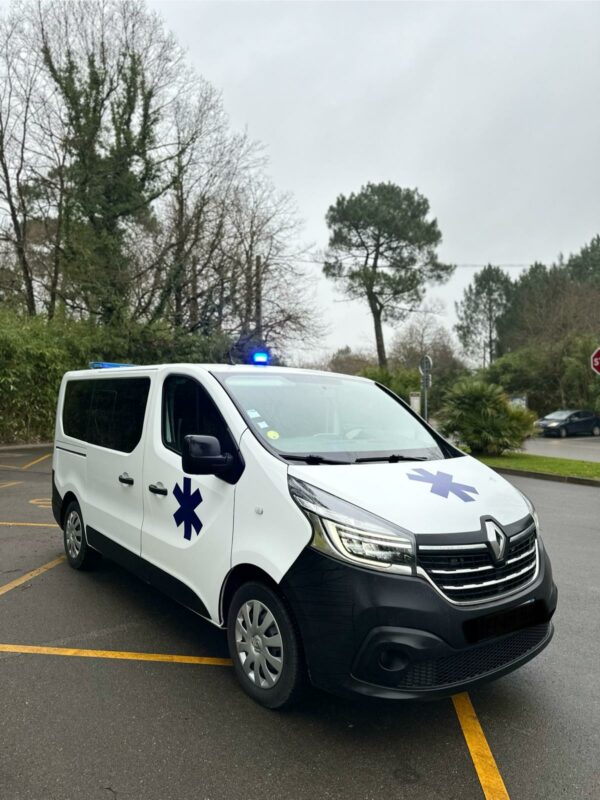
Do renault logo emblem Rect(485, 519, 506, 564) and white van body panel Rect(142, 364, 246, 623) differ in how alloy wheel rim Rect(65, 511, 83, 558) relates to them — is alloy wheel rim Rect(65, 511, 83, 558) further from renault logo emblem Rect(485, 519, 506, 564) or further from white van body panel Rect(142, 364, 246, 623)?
renault logo emblem Rect(485, 519, 506, 564)

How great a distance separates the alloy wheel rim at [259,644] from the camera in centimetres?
279

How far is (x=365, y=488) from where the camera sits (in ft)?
9.02

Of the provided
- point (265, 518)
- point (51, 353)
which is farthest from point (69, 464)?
point (51, 353)

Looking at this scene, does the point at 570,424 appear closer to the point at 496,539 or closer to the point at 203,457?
the point at 496,539

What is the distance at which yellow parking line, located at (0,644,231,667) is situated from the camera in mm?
3434

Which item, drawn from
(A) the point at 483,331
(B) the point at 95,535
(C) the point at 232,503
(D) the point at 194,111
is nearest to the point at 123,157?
(D) the point at 194,111

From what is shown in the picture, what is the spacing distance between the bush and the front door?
46.0ft

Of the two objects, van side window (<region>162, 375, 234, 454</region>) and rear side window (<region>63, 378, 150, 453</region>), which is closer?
van side window (<region>162, 375, 234, 454</region>)

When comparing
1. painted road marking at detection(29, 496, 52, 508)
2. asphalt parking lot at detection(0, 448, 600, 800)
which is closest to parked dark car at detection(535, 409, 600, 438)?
painted road marking at detection(29, 496, 52, 508)

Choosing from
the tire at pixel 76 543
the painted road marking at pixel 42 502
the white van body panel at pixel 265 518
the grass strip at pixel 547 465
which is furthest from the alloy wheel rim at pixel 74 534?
the grass strip at pixel 547 465

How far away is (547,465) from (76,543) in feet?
40.1

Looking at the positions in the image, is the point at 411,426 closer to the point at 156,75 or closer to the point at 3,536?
the point at 3,536

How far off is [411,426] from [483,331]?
55.5 meters

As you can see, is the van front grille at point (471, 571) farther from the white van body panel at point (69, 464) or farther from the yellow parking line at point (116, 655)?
the white van body panel at point (69, 464)
